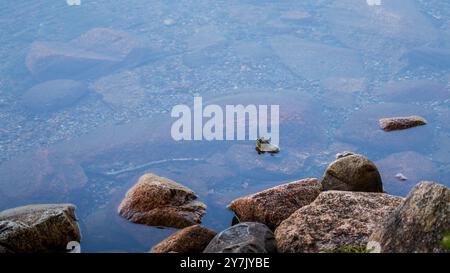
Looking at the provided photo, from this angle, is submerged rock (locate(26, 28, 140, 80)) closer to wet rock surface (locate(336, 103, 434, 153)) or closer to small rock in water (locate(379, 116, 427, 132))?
wet rock surface (locate(336, 103, 434, 153))

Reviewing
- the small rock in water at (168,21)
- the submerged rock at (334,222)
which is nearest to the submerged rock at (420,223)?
the submerged rock at (334,222)

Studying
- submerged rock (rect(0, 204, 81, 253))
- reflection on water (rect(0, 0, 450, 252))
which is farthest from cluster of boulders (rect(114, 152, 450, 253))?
submerged rock (rect(0, 204, 81, 253))

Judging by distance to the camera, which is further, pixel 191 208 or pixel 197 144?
pixel 197 144

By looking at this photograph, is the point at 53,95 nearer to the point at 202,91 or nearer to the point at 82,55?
the point at 82,55

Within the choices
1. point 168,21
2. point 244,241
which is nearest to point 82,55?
point 168,21

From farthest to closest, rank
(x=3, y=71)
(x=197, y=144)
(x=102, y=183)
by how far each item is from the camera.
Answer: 1. (x=3, y=71)
2. (x=197, y=144)
3. (x=102, y=183)

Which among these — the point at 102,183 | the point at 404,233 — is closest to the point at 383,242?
the point at 404,233

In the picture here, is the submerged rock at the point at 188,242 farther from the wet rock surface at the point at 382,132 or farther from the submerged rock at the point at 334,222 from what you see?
the wet rock surface at the point at 382,132
